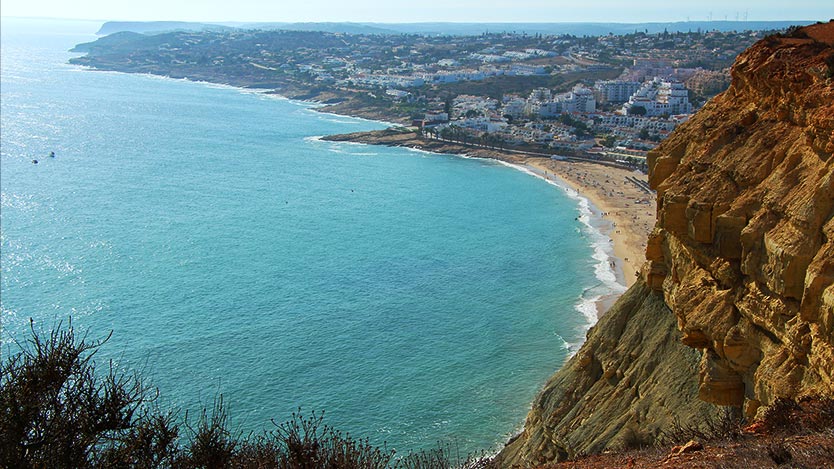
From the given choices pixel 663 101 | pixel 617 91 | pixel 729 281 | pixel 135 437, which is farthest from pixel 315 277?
pixel 617 91

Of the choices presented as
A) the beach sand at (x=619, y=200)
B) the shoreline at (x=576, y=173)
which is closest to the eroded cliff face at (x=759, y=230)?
the shoreline at (x=576, y=173)

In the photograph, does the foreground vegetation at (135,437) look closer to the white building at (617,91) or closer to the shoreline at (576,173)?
the shoreline at (576,173)

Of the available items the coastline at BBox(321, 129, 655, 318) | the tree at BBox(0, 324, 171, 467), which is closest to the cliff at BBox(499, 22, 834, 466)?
the tree at BBox(0, 324, 171, 467)

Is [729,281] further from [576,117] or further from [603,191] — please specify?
[576,117]

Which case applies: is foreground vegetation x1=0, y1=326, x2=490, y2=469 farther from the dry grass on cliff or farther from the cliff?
the cliff

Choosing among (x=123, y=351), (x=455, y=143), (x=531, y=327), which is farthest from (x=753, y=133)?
(x=455, y=143)

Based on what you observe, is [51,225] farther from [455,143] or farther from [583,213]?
[455,143]
